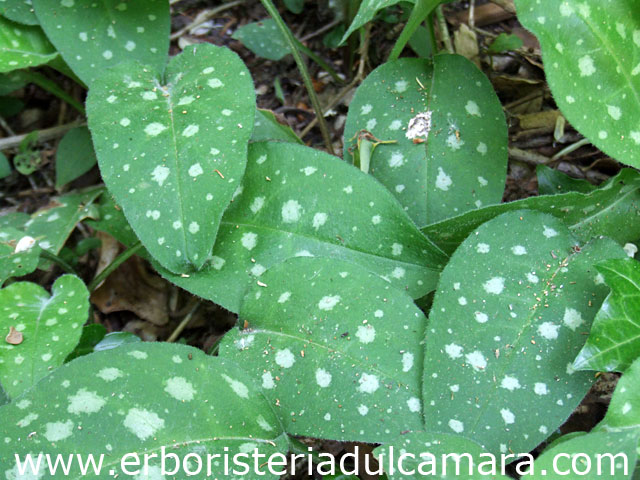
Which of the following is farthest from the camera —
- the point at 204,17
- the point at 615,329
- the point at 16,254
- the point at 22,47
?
the point at 204,17

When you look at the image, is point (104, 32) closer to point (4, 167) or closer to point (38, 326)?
point (4, 167)

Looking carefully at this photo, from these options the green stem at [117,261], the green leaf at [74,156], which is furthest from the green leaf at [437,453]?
the green leaf at [74,156]

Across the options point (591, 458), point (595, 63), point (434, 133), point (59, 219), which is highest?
point (595, 63)

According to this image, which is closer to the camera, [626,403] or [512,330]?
[626,403]

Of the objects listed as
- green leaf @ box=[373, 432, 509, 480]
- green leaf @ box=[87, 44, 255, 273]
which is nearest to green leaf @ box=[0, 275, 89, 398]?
green leaf @ box=[87, 44, 255, 273]

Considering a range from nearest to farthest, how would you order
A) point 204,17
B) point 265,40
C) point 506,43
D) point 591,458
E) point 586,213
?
1. point 591,458
2. point 586,213
3. point 506,43
4. point 265,40
5. point 204,17

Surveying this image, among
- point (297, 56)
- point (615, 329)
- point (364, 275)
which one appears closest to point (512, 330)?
point (615, 329)

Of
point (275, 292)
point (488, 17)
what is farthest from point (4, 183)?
point (488, 17)

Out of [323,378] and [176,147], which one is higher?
[176,147]
